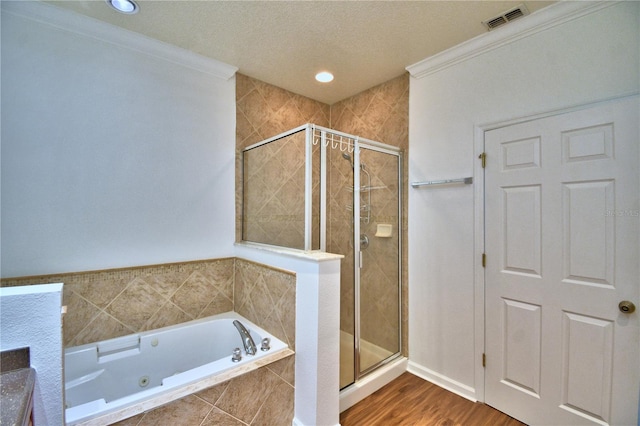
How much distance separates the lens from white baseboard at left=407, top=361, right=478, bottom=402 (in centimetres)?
212

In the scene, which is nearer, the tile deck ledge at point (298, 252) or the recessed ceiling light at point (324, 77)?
the tile deck ledge at point (298, 252)

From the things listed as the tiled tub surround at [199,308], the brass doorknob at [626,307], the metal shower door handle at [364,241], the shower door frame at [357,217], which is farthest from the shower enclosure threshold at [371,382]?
the brass doorknob at [626,307]

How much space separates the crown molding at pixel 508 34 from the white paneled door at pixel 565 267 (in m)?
0.59

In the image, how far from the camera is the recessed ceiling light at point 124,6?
67.7 inches

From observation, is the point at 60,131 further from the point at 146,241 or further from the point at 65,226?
the point at 146,241

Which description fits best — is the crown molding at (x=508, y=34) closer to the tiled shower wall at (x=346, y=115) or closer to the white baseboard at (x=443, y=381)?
the tiled shower wall at (x=346, y=115)

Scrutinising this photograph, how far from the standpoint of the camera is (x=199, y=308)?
2400mm

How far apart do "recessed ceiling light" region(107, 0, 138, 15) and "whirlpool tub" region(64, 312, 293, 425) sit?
2230mm

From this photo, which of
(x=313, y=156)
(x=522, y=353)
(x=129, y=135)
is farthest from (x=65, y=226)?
(x=522, y=353)

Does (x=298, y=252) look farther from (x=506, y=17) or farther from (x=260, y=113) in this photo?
(x=506, y=17)

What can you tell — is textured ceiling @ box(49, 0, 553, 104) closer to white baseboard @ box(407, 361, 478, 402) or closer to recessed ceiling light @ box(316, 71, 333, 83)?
recessed ceiling light @ box(316, 71, 333, 83)

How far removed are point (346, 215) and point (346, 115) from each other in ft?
4.70

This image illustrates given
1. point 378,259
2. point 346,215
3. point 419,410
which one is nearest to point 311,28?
point 346,215

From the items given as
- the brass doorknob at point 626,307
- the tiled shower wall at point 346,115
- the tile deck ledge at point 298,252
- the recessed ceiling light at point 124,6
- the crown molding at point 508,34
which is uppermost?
the recessed ceiling light at point 124,6
